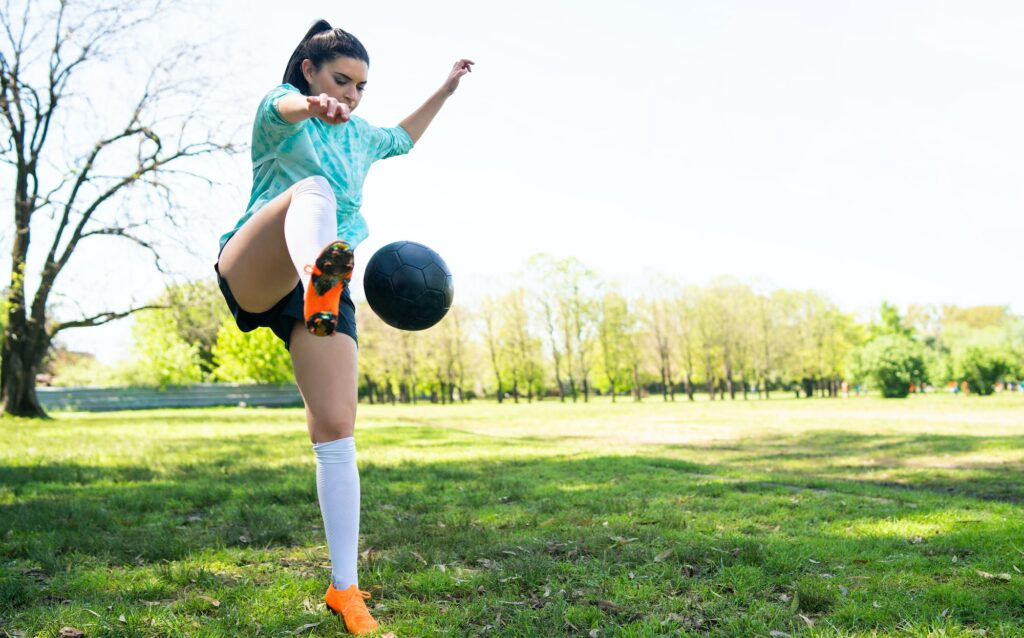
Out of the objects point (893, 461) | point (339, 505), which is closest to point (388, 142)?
point (339, 505)

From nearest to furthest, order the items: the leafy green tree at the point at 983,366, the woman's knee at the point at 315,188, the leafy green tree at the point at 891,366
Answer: the woman's knee at the point at 315,188, the leafy green tree at the point at 983,366, the leafy green tree at the point at 891,366

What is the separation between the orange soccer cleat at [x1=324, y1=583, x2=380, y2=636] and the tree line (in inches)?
1719

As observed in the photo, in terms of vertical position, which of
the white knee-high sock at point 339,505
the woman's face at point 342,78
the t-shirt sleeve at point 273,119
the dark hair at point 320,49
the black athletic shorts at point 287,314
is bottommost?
the white knee-high sock at point 339,505

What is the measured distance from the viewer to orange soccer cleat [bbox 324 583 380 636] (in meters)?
2.87

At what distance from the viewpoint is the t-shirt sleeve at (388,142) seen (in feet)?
11.7

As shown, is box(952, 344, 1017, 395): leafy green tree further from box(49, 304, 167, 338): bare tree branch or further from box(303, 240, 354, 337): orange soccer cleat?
box(303, 240, 354, 337): orange soccer cleat

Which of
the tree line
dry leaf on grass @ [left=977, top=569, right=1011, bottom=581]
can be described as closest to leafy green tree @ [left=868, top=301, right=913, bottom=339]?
the tree line

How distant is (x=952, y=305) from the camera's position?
88.0 m

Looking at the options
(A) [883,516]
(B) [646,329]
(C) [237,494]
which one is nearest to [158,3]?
(C) [237,494]

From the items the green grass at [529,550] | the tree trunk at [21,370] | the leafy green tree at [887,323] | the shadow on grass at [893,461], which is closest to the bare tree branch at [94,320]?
the tree trunk at [21,370]

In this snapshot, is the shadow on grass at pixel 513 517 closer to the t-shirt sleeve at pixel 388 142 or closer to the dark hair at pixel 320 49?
the t-shirt sleeve at pixel 388 142

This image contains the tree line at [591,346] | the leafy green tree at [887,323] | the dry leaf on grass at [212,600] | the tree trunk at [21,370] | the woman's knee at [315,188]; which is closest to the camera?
the woman's knee at [315,188]

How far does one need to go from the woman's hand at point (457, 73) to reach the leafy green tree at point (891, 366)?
46138 millimetres

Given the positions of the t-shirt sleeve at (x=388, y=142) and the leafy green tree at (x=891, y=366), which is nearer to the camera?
the t-shirt sleeve at (x=388, y=142)
